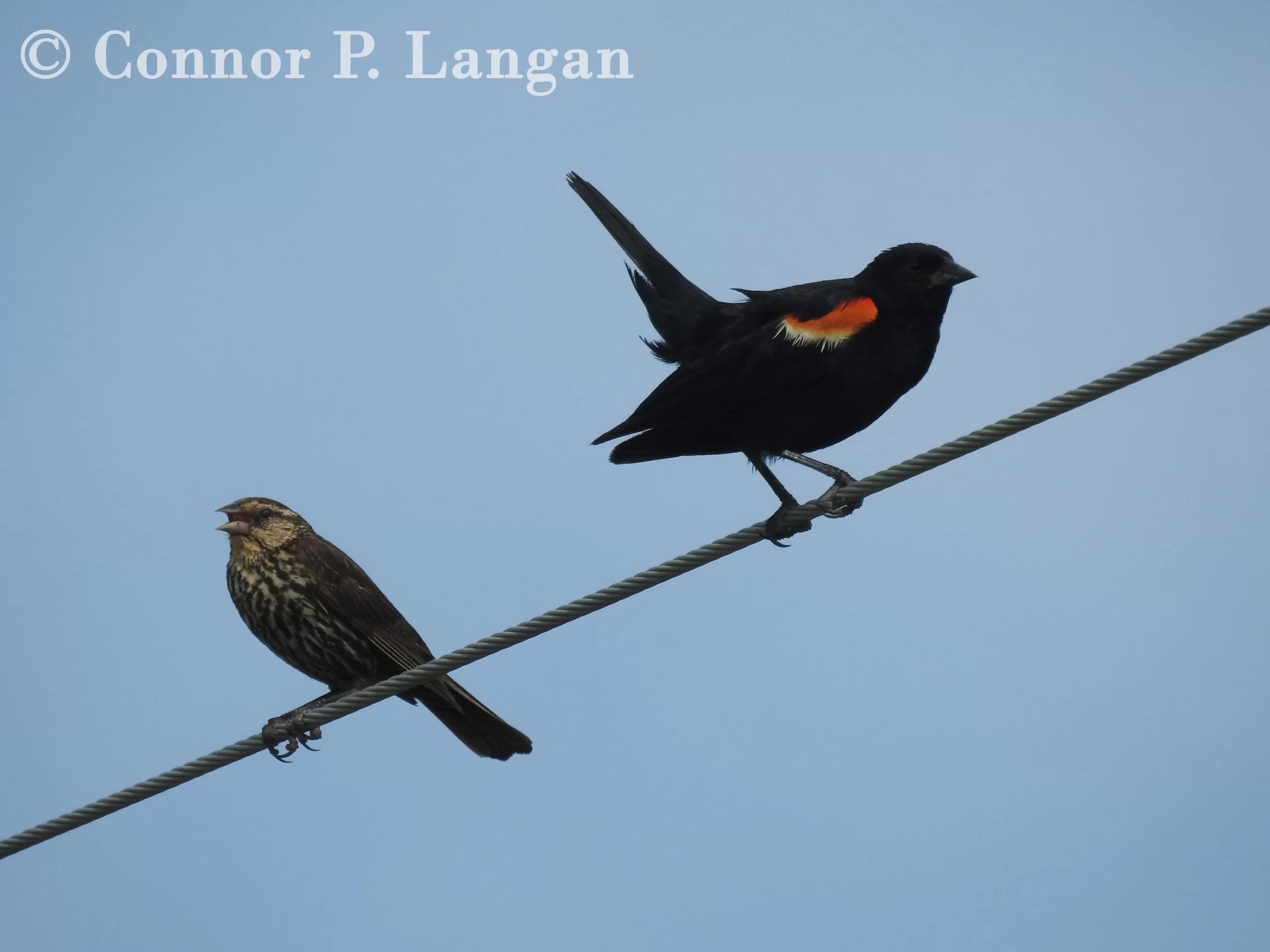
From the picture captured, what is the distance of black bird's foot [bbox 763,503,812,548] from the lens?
5.35 m

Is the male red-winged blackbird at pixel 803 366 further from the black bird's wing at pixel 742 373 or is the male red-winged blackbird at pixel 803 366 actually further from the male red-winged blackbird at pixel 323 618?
the male red-winged blackbird at pixel 323 618

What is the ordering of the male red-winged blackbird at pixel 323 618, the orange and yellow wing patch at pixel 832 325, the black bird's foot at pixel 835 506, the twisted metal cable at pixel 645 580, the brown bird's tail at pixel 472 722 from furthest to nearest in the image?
the male red-winged blackbird at pixel 323 618 → the brown bird's tail at pixel 472 722 → the orange and yellow wing patch at pixel 832 325 → the black bird's foot at pixel 835 506 → the twisted metal cable at pixel 645 580

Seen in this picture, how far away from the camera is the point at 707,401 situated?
225 inches

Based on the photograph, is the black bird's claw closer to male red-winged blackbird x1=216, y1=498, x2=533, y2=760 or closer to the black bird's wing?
the black bird's wing

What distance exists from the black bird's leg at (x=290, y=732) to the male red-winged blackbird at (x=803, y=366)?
1.72 metres

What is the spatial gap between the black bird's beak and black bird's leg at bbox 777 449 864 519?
92 cm

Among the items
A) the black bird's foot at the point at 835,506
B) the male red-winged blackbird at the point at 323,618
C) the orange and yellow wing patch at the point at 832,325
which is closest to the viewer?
the black bird's foot at the point at 835,506

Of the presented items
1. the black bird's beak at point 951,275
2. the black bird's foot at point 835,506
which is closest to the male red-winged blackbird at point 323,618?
the black bird's foot at point 835,506

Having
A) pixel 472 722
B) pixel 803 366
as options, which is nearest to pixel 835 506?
pixel 803 366

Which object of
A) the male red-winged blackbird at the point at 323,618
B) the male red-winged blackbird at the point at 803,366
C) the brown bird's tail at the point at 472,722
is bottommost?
the brown bird's tail at the point at 472,722

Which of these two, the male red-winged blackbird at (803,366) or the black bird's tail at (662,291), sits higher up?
the black bird's tail at (662,291)

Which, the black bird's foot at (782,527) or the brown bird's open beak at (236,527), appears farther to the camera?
the brown bird's open beak at (236,527)

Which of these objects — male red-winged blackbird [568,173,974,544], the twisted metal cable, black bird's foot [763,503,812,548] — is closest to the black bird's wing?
male red-winged blackbird [568,173,974,544]

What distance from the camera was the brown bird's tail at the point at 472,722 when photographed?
5.85m
